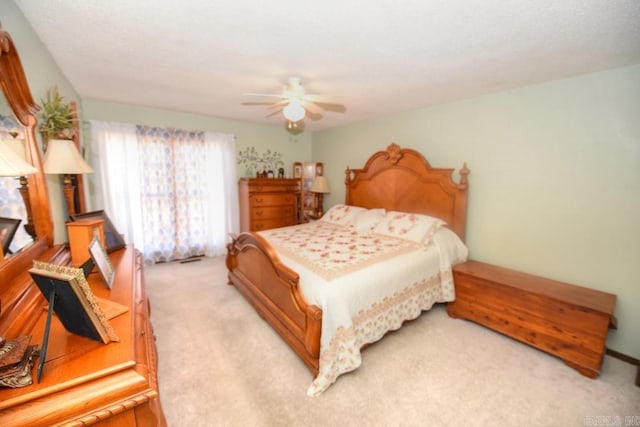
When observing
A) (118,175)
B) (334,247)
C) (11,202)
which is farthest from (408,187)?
(118,175)

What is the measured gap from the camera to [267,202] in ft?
14.5

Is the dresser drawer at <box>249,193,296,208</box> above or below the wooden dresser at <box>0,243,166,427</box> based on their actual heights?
above

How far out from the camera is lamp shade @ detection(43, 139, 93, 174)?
1609mm

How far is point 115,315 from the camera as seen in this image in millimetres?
1020

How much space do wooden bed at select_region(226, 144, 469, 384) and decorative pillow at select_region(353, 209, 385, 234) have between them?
294mm

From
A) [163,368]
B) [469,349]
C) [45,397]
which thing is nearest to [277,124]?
[163,368]

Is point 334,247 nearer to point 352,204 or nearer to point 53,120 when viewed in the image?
point 352,204

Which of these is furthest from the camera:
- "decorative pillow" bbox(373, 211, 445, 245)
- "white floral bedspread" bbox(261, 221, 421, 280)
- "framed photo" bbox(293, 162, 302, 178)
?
"framed photo" bbox(293, 162, 302, 178)

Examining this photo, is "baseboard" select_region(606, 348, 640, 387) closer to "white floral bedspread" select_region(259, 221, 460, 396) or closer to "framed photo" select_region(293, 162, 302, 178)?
"white floral bedspread" select_region(259, 221, 460, 396)

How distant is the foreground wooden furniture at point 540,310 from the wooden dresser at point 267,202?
288 cm

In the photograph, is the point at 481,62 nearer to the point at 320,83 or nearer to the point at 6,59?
the point at 320,83

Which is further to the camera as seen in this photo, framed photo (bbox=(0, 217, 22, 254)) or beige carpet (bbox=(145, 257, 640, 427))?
beige carpet (bbox=(145, 257, 640, 427))

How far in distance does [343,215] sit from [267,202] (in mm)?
1403

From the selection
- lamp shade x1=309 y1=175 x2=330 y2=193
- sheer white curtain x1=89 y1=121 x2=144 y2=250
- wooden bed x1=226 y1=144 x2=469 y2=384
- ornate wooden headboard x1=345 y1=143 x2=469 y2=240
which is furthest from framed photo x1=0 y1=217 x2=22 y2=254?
lamp shade x1=309 y1=175 x2=330 y2=193
